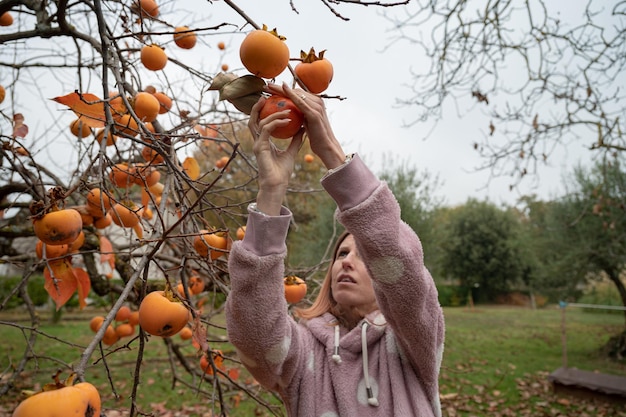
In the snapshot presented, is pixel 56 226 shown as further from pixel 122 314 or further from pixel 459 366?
pixel 459 366

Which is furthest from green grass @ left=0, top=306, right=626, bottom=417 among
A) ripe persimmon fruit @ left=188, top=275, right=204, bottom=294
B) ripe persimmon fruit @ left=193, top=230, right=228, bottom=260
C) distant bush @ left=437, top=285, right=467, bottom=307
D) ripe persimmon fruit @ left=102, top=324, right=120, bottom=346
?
distant bush @ left=437, top=285, right=467, bottom=307

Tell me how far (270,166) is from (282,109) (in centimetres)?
15

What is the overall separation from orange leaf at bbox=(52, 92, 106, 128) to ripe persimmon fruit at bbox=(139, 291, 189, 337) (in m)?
0.50

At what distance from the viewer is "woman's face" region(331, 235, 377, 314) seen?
1.41 meters

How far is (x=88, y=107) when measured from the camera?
3.85 ft

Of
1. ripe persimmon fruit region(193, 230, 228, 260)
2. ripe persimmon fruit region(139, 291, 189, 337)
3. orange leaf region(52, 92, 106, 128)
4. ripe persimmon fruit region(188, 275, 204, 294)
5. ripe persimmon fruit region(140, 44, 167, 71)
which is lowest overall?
ripe persimmon fruit region(139, 291, 189, 337)

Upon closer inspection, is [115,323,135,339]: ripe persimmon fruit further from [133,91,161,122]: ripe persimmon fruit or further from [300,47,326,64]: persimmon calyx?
[300,47,326,64]: persimmon calyx

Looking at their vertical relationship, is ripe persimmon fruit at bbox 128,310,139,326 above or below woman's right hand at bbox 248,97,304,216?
below

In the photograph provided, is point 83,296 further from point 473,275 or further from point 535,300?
point 535,300

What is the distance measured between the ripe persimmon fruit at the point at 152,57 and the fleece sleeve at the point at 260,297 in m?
0.85

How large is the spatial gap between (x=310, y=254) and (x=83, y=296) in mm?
8303

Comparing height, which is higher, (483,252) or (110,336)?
(483,252)

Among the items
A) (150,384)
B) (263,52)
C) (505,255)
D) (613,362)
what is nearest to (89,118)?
(263,52)

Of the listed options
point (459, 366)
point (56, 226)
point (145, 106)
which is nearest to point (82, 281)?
point (56, 226)
